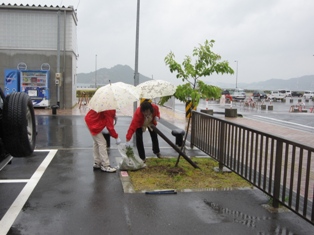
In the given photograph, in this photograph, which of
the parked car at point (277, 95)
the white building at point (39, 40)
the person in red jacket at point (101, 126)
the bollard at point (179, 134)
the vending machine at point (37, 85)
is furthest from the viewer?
the parked car at point (277, 95)

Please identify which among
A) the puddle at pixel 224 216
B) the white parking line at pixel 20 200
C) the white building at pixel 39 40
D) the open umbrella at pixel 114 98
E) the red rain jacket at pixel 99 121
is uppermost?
the white building at pixel 39 40

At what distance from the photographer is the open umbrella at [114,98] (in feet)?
20.0

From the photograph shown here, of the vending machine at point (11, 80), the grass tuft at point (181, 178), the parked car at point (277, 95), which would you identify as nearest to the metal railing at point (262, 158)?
the grass tuft at point (181, 178)

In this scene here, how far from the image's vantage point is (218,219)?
177 inches

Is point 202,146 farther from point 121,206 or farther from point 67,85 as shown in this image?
point 67,85

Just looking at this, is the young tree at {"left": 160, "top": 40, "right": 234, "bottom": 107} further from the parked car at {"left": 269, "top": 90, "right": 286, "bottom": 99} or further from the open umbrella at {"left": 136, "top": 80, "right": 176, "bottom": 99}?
the parked car at {"left": 269, "top": 90, "right": 286, "bottom": 99}

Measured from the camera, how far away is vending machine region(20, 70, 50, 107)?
63.7ft

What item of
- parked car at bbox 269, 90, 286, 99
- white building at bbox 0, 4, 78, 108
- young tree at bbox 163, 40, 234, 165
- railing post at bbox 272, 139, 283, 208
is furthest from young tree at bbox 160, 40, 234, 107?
parked car at bbox 269, 90, 286, 99

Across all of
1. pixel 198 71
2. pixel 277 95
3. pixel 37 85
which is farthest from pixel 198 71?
pixel 277 95

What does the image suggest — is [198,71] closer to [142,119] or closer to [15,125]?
[142,119]

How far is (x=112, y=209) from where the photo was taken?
187 inches

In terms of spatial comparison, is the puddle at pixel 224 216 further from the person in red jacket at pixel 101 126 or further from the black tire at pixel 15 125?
the black tire at pixel 15 125

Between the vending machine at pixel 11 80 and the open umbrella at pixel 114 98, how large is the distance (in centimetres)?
1463

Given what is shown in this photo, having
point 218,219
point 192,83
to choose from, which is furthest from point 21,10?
point 218,219
